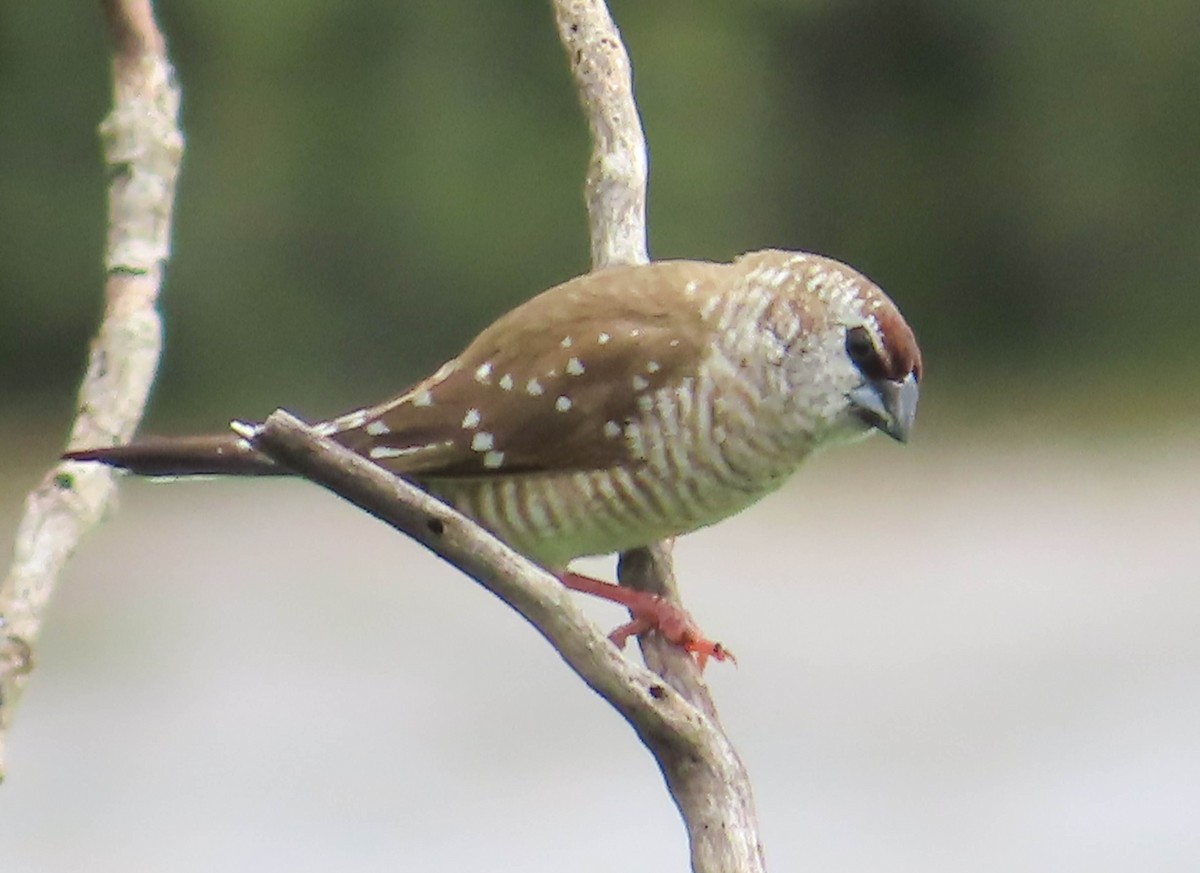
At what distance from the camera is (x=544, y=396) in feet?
5.23

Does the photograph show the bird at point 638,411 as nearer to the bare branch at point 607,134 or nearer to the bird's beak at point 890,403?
the bird's beak at point 890,403

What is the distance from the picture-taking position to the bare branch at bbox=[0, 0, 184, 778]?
127 cm

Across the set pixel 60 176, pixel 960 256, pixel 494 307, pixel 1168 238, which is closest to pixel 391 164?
pixel 494 307

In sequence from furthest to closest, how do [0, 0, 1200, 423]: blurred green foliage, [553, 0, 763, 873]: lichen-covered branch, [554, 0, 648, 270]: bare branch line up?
[0, 0, 1200, 423]: blurred green foliage
[554, 0, 648, 270]: bare branch
[553, 0, 763, 873]: lichen-covered branch

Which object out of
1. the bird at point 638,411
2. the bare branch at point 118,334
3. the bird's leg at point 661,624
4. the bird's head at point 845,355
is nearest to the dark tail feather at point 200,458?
the bare branch at point 118,334

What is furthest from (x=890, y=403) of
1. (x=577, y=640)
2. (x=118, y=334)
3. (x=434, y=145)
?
(x=434, y=145)

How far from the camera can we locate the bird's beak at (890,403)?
1.51 m

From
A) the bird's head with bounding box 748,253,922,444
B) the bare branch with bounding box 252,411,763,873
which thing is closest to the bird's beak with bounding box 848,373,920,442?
the bird's head with bounding box 748,253,922,444

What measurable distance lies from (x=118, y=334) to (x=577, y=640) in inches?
20.8

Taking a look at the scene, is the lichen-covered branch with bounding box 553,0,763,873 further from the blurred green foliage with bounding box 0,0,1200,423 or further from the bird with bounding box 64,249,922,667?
the blurred green foliage with bounding box 0,0,1200,423

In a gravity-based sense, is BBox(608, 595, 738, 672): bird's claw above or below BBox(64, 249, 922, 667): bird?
below

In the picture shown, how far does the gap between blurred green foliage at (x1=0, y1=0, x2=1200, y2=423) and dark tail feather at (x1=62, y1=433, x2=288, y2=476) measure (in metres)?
3.38

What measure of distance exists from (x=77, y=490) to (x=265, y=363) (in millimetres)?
3829

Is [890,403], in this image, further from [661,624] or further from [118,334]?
[118,334]
